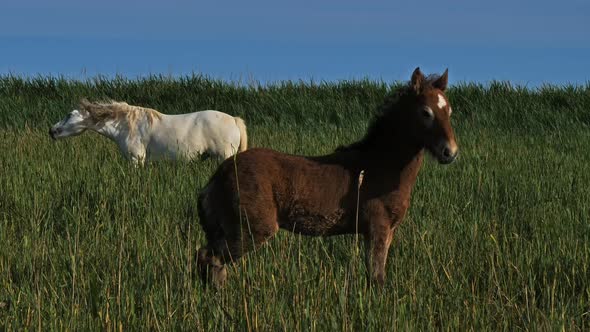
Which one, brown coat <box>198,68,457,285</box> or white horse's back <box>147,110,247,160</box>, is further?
white horse's back <box>147,110,247,160</box>

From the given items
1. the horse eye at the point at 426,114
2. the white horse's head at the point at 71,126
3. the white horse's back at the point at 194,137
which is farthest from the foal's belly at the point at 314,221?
the white horse's head at the point at 71,126

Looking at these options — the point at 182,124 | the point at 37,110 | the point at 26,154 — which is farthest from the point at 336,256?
the point at 37,110

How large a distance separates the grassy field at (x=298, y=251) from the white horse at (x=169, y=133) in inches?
11.8

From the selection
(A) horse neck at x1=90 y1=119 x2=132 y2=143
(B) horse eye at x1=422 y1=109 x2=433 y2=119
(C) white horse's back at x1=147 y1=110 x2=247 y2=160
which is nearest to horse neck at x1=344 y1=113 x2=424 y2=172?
(B) horse eye at x1=422 y1=109 x2=433 y2=119

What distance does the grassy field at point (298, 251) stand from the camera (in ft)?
13.2

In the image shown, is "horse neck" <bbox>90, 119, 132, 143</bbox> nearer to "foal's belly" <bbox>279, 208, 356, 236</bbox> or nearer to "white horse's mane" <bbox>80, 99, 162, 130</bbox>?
"white horse's mane" <bbox>80, 99, 162, 130</bbox>

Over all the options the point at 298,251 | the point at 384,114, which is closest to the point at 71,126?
the point at 384,114

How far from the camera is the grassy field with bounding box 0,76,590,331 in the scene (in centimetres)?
403

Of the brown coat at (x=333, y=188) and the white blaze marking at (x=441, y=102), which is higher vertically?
the white blaze marking at (x=441, y=102)

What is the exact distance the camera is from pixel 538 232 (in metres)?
6.66

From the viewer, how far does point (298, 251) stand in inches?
203

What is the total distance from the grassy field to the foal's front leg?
103mm

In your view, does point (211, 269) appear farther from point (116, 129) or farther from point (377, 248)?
point (116, 129)

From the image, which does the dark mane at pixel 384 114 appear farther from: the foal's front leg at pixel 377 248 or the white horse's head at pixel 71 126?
the white horse's head at pixel 71 126
